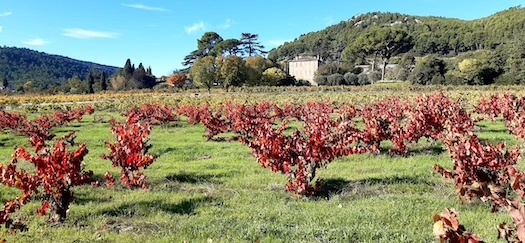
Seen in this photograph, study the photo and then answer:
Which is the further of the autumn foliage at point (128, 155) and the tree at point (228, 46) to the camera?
the tree at point (228, 46)

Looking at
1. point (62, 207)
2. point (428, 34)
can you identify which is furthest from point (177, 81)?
point (62, 207)

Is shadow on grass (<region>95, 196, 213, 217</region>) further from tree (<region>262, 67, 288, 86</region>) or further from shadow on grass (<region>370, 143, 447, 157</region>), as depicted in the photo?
tree (<region>262, 67, 288, 86</region>)

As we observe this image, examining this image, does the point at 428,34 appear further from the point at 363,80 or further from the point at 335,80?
the point at 335,80

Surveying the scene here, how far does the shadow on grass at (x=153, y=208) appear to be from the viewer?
18.8ft

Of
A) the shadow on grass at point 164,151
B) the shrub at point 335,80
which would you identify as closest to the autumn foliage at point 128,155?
the shadow on grass at point 164,151

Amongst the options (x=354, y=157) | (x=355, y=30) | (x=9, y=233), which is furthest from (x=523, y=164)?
(x=355, y=30)

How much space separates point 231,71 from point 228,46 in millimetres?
38199

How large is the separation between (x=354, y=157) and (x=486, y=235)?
541cm

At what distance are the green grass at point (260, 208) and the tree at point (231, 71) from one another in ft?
145

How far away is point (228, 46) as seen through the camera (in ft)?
295

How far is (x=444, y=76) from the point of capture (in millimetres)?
55250

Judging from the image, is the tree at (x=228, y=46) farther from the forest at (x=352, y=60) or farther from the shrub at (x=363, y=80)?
the shrub at (x=363, y=80)

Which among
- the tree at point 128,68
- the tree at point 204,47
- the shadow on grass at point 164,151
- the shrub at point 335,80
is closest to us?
the shadow on grass at point 164,151

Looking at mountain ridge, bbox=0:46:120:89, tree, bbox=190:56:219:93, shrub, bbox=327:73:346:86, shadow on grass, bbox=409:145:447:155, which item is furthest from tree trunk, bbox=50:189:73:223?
mountain ridge, bbox=0:46:120:89
